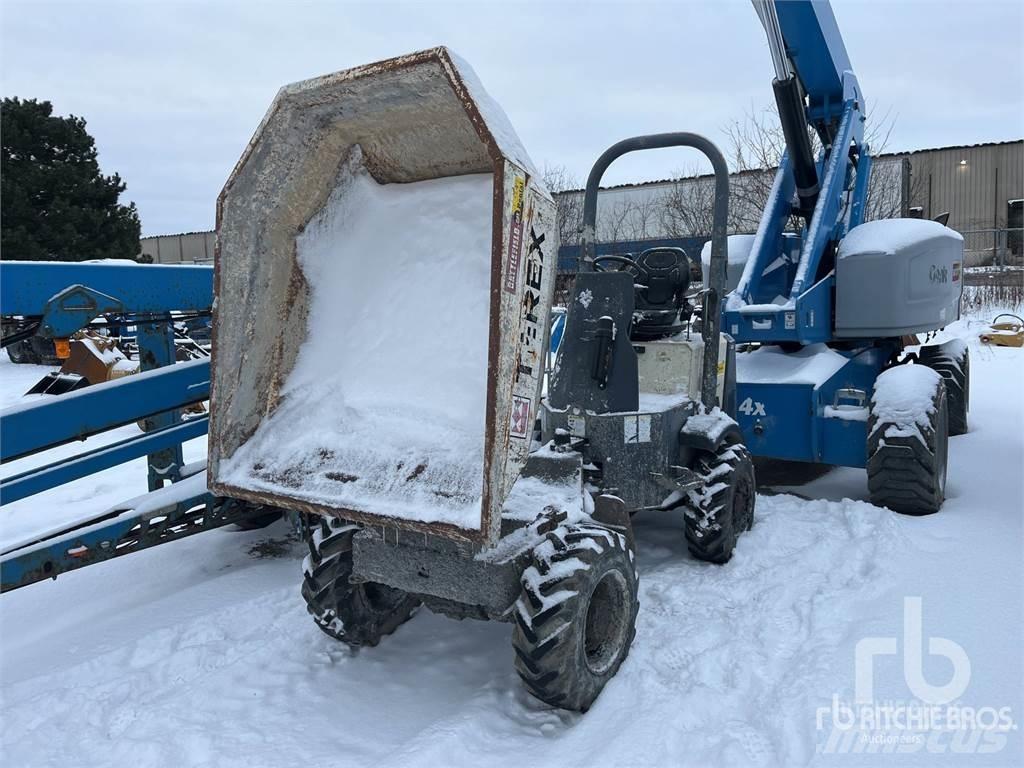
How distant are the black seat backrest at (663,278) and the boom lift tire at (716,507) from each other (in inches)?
38.8

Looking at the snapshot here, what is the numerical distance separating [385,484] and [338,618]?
89 centimetres

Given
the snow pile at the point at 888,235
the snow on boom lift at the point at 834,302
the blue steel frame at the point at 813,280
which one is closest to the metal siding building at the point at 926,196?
the blue steel frame at the point at 813,280

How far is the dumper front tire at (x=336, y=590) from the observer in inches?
130

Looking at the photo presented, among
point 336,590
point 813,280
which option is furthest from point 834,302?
point 336,590

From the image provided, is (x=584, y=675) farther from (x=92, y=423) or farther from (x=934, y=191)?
(x=934, y=191)

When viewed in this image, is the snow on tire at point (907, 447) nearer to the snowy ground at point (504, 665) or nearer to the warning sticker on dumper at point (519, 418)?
the snowy ground at point (504, 665)

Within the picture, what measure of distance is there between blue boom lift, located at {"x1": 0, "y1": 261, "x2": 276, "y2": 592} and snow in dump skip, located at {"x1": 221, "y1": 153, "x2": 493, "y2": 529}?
0.89 meters

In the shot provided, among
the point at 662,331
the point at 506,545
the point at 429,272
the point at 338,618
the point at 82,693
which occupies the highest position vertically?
the point at 429,272

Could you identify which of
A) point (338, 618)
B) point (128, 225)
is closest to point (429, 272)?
point (338, 618)

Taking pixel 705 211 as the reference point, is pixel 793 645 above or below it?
below

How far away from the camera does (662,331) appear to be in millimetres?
4738

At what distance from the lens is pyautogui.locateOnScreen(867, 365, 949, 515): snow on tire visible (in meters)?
4.89

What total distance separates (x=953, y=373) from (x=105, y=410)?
278 inches

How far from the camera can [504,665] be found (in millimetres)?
3395
